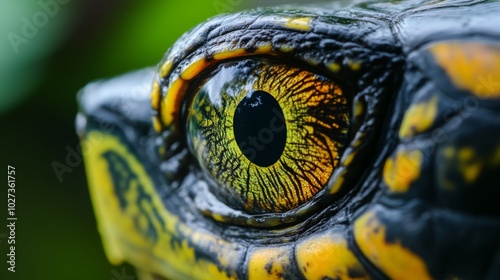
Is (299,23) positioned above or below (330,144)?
above

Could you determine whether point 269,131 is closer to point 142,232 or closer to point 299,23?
point 299,23

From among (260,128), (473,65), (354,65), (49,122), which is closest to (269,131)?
(260,128)

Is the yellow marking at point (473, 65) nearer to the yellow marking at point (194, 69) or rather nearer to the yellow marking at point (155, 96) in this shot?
the yellow marking at point (194, 69)

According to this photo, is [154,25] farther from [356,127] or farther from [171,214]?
[356,127]

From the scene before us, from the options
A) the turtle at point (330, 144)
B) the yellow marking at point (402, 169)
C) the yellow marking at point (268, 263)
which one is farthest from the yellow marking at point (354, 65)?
the yellow marking at point (268, 263)

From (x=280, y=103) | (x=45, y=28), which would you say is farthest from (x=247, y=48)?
(x=45, y=28)

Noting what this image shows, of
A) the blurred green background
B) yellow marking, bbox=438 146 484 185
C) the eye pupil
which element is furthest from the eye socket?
the blurred green background

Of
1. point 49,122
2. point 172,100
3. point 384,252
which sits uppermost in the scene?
point 49,122
